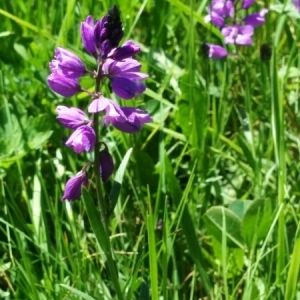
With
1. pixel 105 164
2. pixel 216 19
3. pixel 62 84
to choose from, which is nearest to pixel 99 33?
pixel 62 84

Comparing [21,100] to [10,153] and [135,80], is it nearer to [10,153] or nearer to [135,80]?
[10,153]

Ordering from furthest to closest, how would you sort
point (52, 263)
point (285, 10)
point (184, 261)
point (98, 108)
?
1. point (285, 10)
2. point (184, 261)
3. point (52, 263)
4. point (98, 108)

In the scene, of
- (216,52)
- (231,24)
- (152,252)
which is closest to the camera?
(152,252)

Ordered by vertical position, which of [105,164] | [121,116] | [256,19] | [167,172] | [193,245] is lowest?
[193,245]

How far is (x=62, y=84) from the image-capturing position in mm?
1319

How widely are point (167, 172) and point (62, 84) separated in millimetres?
529

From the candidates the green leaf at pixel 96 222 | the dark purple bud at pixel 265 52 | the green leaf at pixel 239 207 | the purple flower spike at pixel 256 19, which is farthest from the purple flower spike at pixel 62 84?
the purple flower spike at pixel 256 19

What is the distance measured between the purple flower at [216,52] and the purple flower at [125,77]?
983 mm

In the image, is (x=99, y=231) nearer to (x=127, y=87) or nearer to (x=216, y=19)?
(x=127, y=87)

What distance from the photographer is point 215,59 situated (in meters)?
2.37

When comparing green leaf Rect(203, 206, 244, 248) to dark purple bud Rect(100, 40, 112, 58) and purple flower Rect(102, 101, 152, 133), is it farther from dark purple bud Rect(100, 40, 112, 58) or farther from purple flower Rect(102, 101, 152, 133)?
dark purple bud Rect(100, 40, 112, 58)

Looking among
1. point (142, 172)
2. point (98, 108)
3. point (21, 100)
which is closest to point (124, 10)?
point (21, 100)

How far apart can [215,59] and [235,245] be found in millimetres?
822

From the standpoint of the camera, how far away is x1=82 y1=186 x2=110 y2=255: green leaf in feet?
4.04
